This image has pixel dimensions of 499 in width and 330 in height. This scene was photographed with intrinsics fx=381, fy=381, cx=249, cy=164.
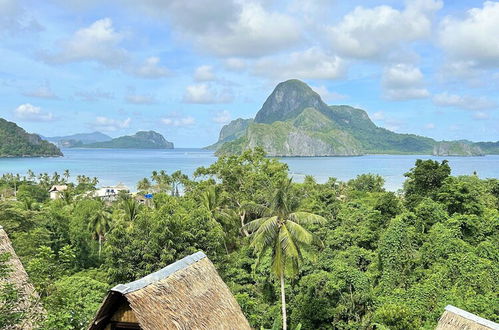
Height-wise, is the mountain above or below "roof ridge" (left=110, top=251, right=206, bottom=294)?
above

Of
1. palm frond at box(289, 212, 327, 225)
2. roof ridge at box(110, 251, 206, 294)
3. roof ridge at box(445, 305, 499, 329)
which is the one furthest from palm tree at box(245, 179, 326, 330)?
roof ridge at box(110, 251, 206, 294)

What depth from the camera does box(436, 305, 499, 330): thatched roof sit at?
1014 centimetres

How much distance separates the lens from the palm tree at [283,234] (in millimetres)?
16266

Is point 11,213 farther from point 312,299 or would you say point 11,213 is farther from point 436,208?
point 436,208

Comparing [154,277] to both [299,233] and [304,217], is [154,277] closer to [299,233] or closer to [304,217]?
[299,233]

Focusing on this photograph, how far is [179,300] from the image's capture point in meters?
7.34

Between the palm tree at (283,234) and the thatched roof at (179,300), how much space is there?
6.61m

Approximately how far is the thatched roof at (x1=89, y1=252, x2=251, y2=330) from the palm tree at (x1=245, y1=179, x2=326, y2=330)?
661 cm

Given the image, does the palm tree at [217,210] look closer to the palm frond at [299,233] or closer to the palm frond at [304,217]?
the palm frond at [304,217]

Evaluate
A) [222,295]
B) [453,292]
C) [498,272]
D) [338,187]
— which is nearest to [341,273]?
[453,292]

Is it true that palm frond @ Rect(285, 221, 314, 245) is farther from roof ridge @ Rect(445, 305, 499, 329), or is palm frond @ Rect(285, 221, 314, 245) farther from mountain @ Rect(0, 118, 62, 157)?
mountain @ Rect(0, 118, 62, 157)

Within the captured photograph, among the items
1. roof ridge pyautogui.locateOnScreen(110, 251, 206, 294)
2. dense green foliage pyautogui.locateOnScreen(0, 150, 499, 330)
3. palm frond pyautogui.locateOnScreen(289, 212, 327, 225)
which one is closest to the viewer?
roof ridge pyautogui.locateOnScreen(110, 251, 206, 294)

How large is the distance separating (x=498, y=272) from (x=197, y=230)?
1531cm

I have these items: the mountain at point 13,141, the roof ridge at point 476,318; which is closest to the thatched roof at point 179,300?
the roof ridge at point 476,318
